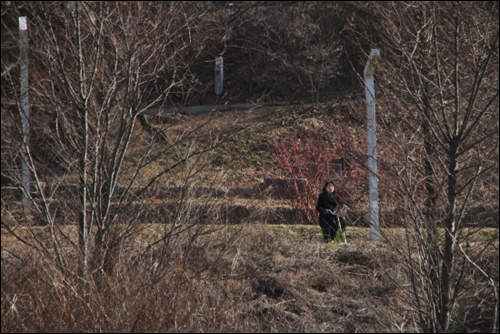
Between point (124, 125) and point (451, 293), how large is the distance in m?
3.20

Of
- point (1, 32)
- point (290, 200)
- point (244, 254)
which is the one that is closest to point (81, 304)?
point (244, 254)

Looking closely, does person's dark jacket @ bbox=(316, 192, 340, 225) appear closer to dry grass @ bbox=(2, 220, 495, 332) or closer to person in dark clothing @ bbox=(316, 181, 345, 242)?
person in dark clothing @ bbox=(316, 181, 345, 242)

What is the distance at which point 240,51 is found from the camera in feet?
64.8

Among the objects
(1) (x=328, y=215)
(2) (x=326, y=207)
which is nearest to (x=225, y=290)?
(1) (x=328, y=215)

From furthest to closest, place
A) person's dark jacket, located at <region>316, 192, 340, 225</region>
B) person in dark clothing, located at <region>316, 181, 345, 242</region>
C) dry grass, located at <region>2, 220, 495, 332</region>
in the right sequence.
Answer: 1. person's dark jacket, located at <region>316, 192, 340, 225</region>
2. person in dark clothing, located at <region>316, 181, 345, 242</region>
3. dry grass, located at <region>2, 220, 495, 332</region>

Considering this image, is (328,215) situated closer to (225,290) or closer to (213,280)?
(213,280)

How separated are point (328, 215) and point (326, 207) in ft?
0.73

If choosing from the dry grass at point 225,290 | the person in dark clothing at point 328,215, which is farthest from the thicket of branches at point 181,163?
the person in dark clothing at point 328,215

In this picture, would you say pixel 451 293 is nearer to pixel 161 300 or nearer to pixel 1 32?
pixel 161 300

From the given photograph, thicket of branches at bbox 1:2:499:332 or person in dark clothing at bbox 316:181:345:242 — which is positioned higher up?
thicket of branches at bbox 1:2:499:332

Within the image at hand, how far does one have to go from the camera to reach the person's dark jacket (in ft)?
23.9

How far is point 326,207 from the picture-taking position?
7527 millimetres

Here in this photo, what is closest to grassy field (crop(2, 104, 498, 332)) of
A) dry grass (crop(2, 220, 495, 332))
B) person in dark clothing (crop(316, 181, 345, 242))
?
dry grass (crop(2, 220, 495, 332))

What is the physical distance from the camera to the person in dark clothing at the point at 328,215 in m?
7.00
